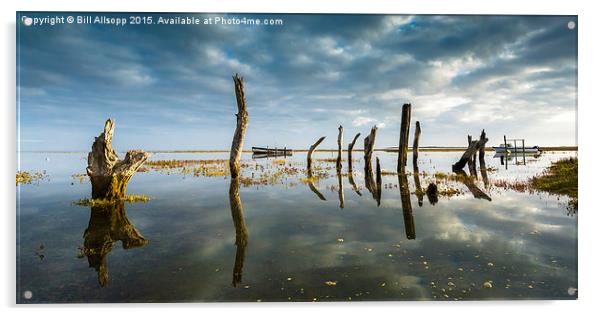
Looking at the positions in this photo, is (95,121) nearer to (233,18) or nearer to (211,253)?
(233,18)

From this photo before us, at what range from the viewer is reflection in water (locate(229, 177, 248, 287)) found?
5.80 metres

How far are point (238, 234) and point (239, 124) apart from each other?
495 inches

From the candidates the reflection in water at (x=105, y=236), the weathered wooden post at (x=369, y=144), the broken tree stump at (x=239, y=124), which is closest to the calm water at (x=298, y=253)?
the reflection in water at (x=105, y=236)

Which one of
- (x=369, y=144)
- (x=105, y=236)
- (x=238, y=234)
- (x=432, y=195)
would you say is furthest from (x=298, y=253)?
(x=369, y=144)

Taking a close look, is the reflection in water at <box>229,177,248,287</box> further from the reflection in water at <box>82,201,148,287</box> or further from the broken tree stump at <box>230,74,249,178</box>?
the broken tree stump at <box>230,74,249,178</box>

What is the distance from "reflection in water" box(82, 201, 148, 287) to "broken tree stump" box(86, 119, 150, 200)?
1.32m

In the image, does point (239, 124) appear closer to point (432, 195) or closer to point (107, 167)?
point (107, 167)

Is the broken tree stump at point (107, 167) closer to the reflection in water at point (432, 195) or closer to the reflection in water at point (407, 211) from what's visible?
the reflection in water at point (407, 211)

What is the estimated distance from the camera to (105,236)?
7.80 m

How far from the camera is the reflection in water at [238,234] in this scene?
19.0 feet

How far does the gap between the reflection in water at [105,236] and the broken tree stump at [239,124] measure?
9.36 meters
